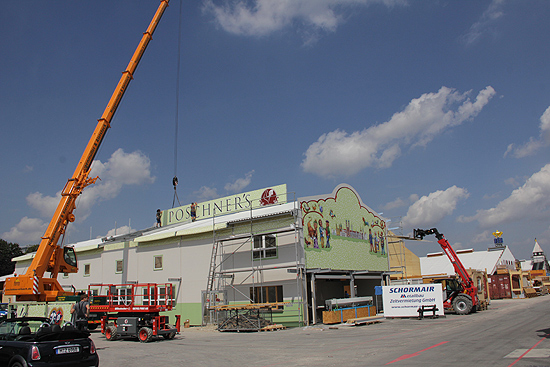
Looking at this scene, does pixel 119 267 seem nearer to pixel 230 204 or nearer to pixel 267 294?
pixel 230 204

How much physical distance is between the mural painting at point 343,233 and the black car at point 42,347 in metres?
15.8

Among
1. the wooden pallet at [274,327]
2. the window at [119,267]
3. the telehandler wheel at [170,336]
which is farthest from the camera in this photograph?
the window at [119,267]

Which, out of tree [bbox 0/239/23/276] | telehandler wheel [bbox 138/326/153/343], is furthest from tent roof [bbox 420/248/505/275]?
tree [bbox 0/239/23/276]

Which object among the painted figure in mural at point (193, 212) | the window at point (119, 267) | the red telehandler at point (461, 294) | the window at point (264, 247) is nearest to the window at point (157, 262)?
the window at point (119, 267)

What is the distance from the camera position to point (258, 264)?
25.1 m

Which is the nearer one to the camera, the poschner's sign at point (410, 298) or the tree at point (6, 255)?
the poschner's sign at point (410, 298)

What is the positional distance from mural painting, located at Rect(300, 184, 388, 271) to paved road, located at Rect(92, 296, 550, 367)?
728 centimetres

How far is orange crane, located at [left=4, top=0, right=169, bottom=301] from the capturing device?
22.4 metres

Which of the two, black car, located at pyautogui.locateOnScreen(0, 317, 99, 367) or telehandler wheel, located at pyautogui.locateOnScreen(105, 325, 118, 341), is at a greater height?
black car, located at pyautogui.locateOnScreen(0, 317, 99, 367)

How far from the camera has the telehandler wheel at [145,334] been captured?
58.2ft

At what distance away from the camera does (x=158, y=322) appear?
18.1 meters

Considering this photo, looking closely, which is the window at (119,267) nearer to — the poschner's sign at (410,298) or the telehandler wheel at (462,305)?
the poschner's sign at (410,298)

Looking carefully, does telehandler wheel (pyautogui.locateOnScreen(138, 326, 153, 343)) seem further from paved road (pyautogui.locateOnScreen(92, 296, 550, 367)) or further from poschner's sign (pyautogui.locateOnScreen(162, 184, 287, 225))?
poschner's sign (pyautogui.locateOnScreen(162, 184, 287, 225))

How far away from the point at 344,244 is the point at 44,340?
21.4 m
